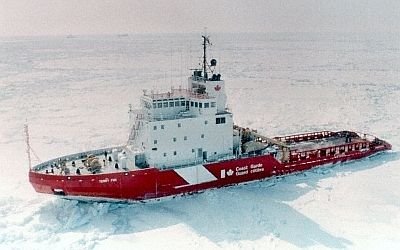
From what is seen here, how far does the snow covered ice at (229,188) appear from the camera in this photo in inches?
360

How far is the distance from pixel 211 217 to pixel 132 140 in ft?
9.65

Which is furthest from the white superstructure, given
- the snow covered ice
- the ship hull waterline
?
the snow covered ice

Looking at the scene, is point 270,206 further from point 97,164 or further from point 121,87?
point 121,87

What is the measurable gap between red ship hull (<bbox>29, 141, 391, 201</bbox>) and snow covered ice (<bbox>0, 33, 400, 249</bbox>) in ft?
0.78

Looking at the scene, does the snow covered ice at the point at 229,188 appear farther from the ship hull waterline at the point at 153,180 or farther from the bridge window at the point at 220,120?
the bridge window at the point at 220,120

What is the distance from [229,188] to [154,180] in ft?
6.55

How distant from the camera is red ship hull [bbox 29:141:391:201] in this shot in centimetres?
1023

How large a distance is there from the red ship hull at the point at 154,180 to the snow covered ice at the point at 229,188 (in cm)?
24

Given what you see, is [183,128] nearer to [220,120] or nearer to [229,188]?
[220,120]

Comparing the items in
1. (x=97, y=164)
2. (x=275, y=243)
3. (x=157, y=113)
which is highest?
(x=157, y=113)

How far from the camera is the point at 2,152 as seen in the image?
44.8 feet

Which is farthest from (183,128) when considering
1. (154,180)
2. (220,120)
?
(154,180)

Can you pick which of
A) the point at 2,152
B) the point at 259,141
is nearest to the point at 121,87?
the point at 2,152

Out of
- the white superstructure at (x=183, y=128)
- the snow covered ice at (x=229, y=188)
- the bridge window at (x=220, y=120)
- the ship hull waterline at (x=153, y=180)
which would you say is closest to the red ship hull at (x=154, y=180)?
the ship hull waterline at (x=153, y=180)
